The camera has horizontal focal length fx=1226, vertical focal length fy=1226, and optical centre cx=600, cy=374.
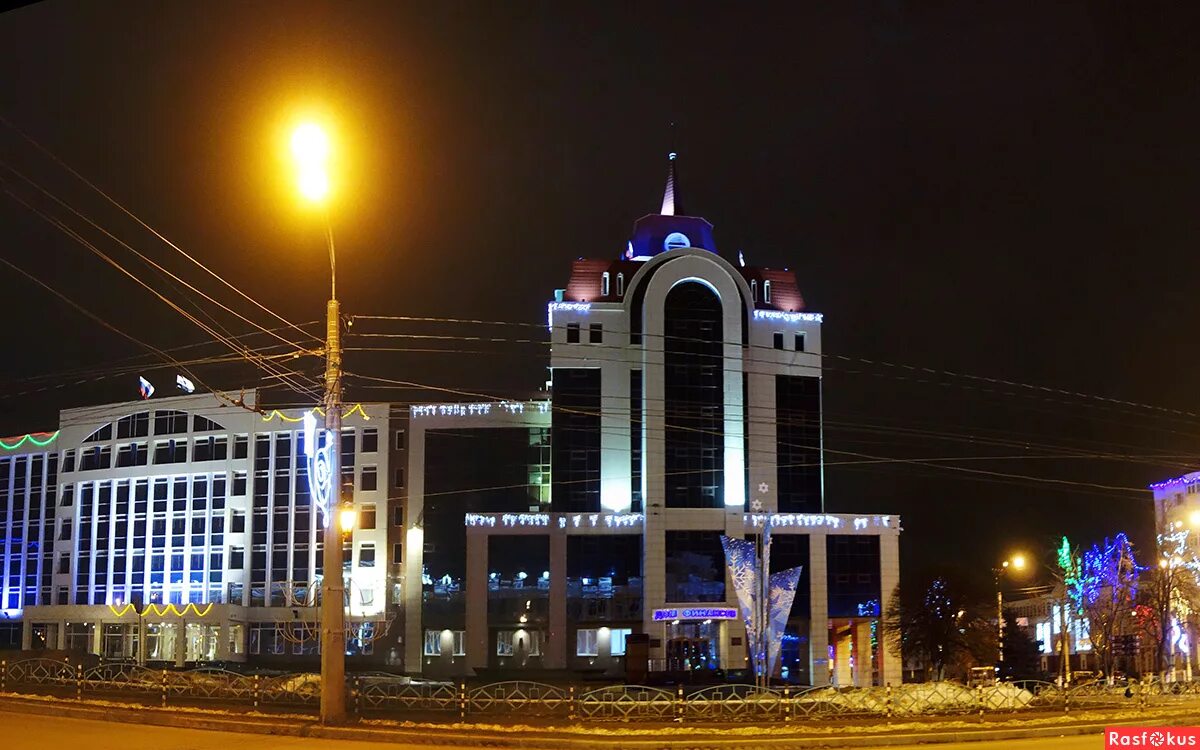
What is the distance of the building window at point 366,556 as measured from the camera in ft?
249

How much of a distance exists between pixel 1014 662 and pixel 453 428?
135 feet

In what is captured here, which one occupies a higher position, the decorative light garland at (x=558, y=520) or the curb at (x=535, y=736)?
the decorative light garland at (x=558, y=520)

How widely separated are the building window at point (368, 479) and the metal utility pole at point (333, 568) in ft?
168

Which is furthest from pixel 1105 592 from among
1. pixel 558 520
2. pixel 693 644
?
pixel 558 520

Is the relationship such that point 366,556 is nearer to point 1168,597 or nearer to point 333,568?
point 1168,597

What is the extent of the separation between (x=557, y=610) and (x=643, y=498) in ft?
26.7

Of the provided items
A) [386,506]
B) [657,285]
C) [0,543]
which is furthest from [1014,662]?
[0,543]

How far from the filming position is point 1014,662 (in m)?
83.2

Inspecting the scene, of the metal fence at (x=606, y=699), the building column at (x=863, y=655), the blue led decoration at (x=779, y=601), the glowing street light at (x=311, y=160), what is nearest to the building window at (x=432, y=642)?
the blue led decoration at (x=779, y=601)

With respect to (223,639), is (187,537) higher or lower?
higher

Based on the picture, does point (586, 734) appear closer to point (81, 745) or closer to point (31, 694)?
point (81, 745)

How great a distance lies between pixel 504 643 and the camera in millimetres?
70938

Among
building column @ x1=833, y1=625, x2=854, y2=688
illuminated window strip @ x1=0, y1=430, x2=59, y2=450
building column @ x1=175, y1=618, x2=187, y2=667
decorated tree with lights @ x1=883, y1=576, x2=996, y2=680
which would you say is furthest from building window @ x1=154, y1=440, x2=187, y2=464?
decorated tree with lights @ x1=883, y1=576, x2=996, y2=680

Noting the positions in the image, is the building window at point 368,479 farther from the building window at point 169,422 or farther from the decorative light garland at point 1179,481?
the decorative light garland at point 1179,481
